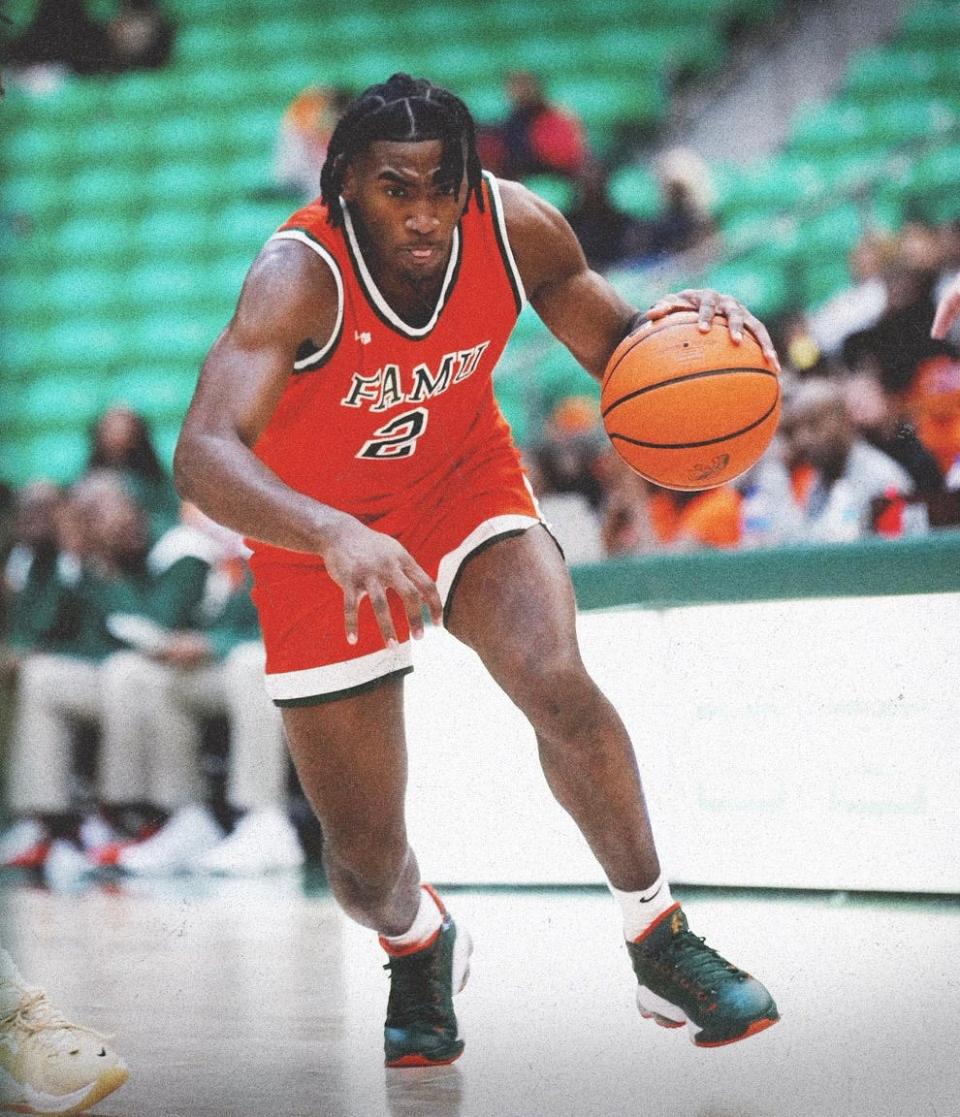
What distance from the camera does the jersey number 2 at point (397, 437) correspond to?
3.22m

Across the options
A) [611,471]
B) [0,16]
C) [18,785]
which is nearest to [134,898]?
[18,785]

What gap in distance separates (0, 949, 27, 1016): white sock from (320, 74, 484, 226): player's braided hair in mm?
1454

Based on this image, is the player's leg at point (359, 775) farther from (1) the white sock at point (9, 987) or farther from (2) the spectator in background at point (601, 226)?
(2) the spectator in background at point (601, 226)

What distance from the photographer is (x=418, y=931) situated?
11.4 ft

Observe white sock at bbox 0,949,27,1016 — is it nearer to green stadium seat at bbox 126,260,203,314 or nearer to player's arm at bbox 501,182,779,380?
player's arm at bbox 501,182,779,380

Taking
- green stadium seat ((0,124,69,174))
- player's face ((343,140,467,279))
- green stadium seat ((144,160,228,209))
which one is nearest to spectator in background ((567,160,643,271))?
green stadium seat ((144,160,228,209))

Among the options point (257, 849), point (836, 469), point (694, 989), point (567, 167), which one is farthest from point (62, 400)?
point (694, 989)

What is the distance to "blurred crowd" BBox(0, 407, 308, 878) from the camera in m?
6.91

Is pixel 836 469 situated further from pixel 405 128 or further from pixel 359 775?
pixel 405 128

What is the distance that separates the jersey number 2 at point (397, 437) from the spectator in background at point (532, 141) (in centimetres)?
704

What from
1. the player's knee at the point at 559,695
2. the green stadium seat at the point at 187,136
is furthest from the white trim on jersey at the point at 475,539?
the green stadium seat at the point at 187,136

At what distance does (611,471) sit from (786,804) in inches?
76.9

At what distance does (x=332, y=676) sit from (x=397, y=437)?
19.0 inches

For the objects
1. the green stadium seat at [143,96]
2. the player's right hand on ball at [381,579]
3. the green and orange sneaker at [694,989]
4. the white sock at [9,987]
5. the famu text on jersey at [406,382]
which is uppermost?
the green stadium seat at [143,96]
